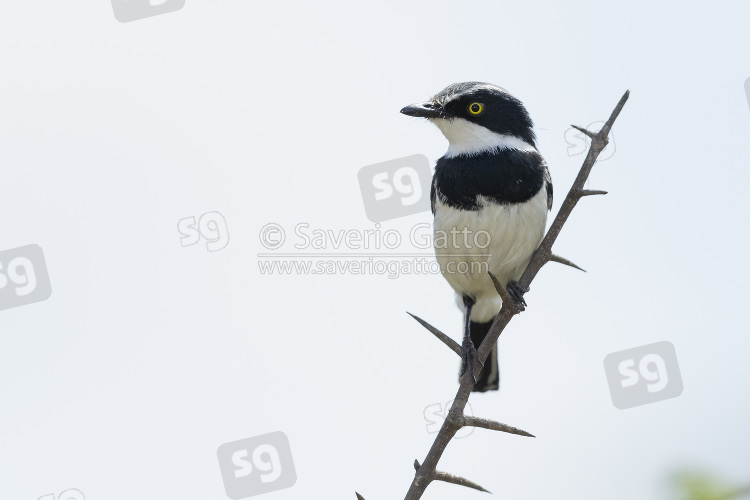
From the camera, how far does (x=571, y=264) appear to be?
3.79 metres

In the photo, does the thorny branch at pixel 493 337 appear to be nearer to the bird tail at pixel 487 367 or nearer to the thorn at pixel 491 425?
the thorn at pixel 491 425

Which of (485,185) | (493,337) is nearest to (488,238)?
(485,185)

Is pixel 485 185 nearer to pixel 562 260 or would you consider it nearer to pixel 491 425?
pixel 562 260

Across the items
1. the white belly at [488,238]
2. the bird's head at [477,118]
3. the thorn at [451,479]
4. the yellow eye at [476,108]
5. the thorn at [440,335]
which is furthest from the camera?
the yellow eye at [476,108]

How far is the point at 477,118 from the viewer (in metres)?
5.81

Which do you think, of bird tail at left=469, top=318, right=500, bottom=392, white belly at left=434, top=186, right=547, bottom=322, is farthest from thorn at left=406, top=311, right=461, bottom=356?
bird tail at left=469, top=318, right=500, bottom=392

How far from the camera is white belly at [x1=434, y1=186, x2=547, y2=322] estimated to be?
5.53 metres

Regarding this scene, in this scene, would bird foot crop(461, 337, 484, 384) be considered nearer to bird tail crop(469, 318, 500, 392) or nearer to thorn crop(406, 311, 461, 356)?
thorn crop(406, 311, 461, 356)

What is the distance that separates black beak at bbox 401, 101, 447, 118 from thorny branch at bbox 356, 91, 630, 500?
2.14 m

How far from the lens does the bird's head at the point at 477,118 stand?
572cm

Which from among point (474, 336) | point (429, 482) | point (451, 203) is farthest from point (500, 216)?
point (429, 482)

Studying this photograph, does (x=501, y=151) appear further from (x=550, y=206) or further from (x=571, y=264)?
(x=571, y=264)

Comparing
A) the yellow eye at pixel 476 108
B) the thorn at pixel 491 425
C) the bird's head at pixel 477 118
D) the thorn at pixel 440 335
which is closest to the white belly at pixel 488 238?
the bird's head at pixel 477 118

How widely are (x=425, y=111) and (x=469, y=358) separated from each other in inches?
77.4
